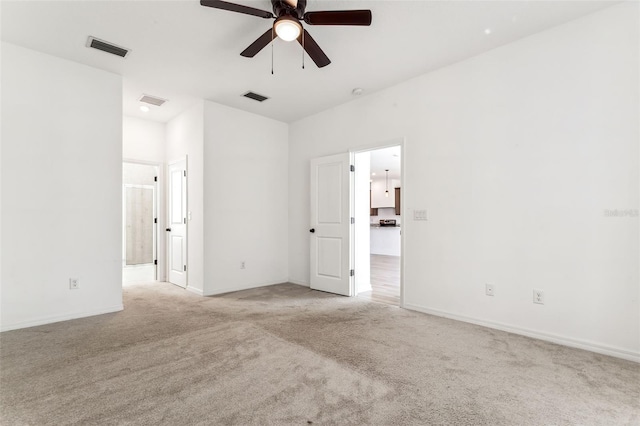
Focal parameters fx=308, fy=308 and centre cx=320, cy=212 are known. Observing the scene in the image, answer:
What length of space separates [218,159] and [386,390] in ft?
13.1

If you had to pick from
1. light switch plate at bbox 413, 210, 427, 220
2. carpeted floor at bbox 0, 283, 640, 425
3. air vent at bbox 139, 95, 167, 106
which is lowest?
carpeted floor at bbox 0, 283, 640, 425

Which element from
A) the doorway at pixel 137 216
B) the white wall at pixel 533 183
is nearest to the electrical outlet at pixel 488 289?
the white wall at pixel 533 183

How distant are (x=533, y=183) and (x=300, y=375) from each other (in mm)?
2761

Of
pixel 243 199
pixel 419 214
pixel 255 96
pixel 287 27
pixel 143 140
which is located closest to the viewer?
pixel 287 27

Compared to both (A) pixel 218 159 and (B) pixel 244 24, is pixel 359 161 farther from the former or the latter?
(B) pixel 244 24

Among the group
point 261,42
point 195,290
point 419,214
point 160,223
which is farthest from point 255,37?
point 160,223

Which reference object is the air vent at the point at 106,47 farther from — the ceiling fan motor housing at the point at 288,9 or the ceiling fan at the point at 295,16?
the ceiling fan motor housing at the point at 288,9

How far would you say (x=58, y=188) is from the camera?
345cm

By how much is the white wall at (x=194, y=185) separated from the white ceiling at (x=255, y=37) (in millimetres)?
720

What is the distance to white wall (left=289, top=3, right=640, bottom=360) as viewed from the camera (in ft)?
8.45

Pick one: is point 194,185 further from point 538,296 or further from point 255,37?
point 538,296

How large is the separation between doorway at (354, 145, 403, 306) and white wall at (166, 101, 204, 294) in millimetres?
2356

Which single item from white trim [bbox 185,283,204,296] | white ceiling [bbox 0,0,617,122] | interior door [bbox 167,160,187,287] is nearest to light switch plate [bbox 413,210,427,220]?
white ceiling [bbox 0,0,617,122]

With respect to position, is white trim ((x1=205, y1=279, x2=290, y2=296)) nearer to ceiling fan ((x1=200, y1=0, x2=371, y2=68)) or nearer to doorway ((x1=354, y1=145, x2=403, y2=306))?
doorway ((x1=354, y1=145, x2=403, y2=306))
